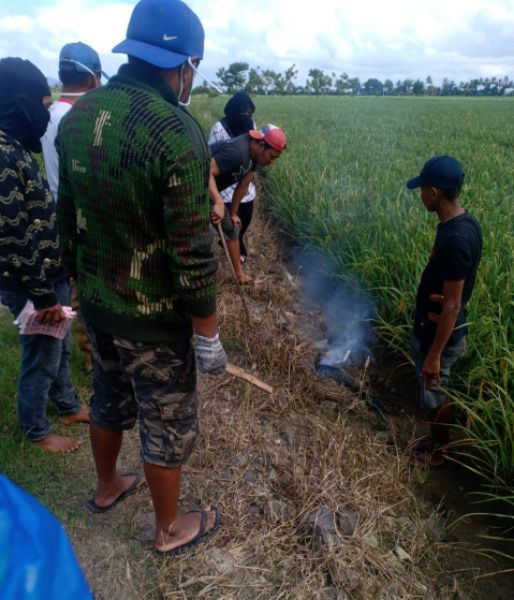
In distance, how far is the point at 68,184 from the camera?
5.41 ft

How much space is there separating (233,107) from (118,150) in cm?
325

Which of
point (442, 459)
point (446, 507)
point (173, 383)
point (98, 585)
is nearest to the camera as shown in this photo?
point (173, 383)

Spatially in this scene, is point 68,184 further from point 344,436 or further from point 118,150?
point 344,436

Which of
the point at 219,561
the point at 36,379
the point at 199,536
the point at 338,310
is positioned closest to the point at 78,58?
the point at 36,379

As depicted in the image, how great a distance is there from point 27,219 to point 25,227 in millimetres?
40

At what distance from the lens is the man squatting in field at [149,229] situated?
135cm

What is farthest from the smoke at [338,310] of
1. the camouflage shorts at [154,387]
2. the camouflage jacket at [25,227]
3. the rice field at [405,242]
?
the camouflage jacket at [25,227]

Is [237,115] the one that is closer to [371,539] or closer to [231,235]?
[231,235]

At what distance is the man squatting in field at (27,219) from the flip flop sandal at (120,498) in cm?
60

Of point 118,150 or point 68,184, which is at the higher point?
point 118,150

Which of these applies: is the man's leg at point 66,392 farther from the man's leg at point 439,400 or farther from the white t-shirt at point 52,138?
the man's leg at point 439,400

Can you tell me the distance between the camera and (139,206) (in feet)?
4.56

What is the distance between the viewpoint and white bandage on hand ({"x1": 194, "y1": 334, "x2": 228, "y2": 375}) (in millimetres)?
1620

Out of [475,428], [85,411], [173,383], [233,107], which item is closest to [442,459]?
[475,428]
